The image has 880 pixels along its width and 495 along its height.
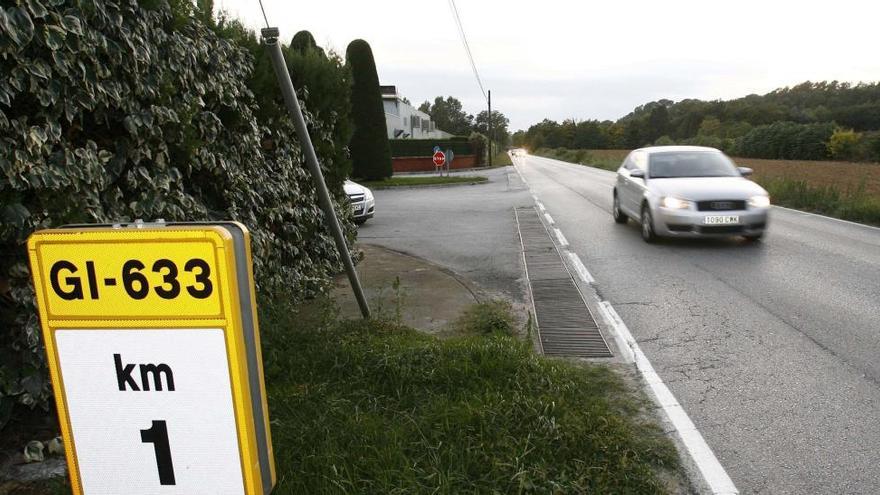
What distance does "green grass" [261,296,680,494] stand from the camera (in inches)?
113

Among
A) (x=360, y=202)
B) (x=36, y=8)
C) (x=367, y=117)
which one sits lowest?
(x=360, y=202)

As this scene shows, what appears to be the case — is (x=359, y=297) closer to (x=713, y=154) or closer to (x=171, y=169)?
(x=171, y=169)

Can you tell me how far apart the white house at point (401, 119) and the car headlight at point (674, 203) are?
3532cm

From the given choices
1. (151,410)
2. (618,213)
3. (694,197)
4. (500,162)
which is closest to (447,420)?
(151,410)

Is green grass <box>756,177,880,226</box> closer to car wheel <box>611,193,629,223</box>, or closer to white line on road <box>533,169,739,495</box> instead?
car wheel <box>611,193,629,223</box>

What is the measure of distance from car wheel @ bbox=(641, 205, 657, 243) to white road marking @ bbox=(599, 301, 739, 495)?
5.10m

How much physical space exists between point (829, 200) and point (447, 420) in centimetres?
1489

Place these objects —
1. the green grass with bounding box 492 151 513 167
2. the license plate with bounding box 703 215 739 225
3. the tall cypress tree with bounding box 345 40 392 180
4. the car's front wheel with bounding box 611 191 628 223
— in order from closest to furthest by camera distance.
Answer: the license plate with bounding box 703 215 739 225, the car's front wheel with bounding box 611 191 628 223, the tall cypress tree with bounding box 345 40 392 180, the green grass with bounding box 492 151 513 167

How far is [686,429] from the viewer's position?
141 inches

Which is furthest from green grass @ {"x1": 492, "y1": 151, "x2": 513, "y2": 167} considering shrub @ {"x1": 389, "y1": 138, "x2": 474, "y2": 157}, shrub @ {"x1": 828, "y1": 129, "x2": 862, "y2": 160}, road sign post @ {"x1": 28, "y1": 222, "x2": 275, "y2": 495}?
road sign post @ {"x1": 28, "y1": 222, "x2": 275, "y2": 495}

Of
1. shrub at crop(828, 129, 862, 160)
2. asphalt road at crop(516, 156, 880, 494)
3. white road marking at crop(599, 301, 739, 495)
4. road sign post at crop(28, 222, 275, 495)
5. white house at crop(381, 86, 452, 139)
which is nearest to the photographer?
road sign post at crop(28, 222, 275, 495)

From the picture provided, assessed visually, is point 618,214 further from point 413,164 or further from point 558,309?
point 413,164

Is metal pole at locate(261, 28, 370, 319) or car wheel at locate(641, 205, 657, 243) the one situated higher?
metal pole at locate(261, 28, 370, 319)

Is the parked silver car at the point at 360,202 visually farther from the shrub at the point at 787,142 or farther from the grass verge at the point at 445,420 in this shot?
the shrub at the point at 787,142
